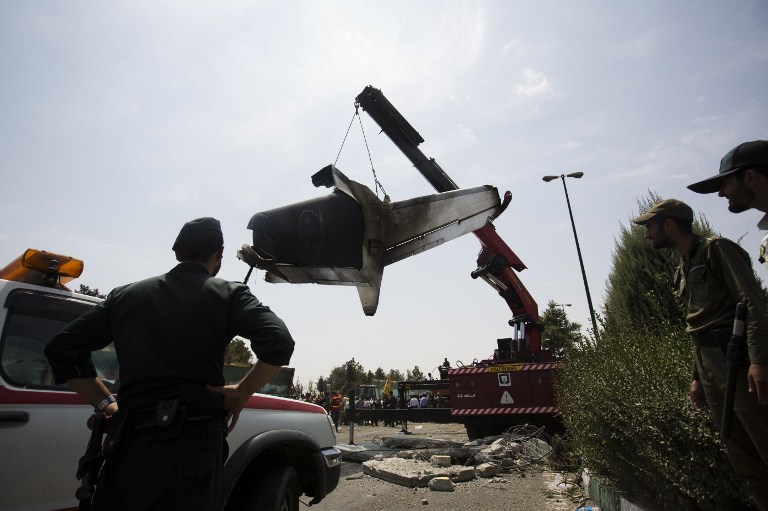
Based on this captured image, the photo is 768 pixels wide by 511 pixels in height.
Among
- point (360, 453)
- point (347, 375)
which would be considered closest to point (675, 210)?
point (360, 453)

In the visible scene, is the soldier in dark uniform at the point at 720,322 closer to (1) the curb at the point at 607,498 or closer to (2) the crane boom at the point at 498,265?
(1) the curb at the point at 607,498

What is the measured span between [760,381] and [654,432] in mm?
1336

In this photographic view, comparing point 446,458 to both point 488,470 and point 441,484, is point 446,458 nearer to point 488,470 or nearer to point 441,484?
point 488,470

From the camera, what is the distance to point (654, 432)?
10.5 feet

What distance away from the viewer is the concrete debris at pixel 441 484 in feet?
20.7

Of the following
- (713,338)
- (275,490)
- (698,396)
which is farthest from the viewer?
(275,490)

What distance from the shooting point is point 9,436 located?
222 cm

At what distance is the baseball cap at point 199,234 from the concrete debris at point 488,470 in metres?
6.50

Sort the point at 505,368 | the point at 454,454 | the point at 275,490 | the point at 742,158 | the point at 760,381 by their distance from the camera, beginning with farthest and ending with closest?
1. the point at 505,368
2. the point at 454,454
3. the point at 275,490
4. the point at 742,158
5. the point at 760,381

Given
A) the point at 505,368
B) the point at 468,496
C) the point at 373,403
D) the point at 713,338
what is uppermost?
the point at 713,338

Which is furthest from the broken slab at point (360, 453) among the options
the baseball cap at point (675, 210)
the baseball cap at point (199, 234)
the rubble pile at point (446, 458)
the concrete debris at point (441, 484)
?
the baseball cap at point (199, 234)

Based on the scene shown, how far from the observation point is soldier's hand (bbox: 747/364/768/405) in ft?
6.75

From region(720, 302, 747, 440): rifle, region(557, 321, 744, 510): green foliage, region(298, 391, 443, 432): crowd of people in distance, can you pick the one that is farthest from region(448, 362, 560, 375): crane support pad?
region(720, 302, 747, 440): rifle

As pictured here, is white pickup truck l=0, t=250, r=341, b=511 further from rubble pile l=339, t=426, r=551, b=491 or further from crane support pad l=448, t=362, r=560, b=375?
crane support pad l=448, t=362, r=560, b=375
